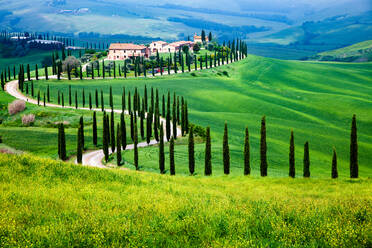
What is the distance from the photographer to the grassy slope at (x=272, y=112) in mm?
70375

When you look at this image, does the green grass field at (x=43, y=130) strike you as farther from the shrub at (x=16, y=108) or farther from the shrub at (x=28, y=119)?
the shrub at (x=16, y=108)

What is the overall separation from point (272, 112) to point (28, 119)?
78.0 m

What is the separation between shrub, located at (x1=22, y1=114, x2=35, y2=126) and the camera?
101062 millimetres

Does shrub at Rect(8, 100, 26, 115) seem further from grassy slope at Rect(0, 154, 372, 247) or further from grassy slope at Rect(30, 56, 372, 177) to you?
grassy slope at Rect(0, 154, 372, 247)

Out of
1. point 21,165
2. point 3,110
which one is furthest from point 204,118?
point 21,165

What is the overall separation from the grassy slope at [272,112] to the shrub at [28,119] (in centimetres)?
3287

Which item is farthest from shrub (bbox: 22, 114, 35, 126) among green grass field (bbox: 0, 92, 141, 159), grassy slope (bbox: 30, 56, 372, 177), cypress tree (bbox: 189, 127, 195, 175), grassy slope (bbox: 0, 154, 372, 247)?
grassy slope (bbox: 0, 154, 372, 247)

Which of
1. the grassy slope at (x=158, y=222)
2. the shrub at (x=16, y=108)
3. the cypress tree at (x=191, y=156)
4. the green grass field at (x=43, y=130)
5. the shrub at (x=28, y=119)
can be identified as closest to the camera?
the grassy slope at (x=158, y=222)

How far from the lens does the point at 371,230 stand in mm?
12023

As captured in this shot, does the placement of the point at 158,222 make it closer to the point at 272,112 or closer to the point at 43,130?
the point at 43,130

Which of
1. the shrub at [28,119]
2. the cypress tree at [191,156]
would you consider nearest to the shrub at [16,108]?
the shrub at [28,119]

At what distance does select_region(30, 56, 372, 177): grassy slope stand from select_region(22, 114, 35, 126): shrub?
108ft

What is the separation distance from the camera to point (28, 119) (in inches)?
4013

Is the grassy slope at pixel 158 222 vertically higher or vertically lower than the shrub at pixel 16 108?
higher
